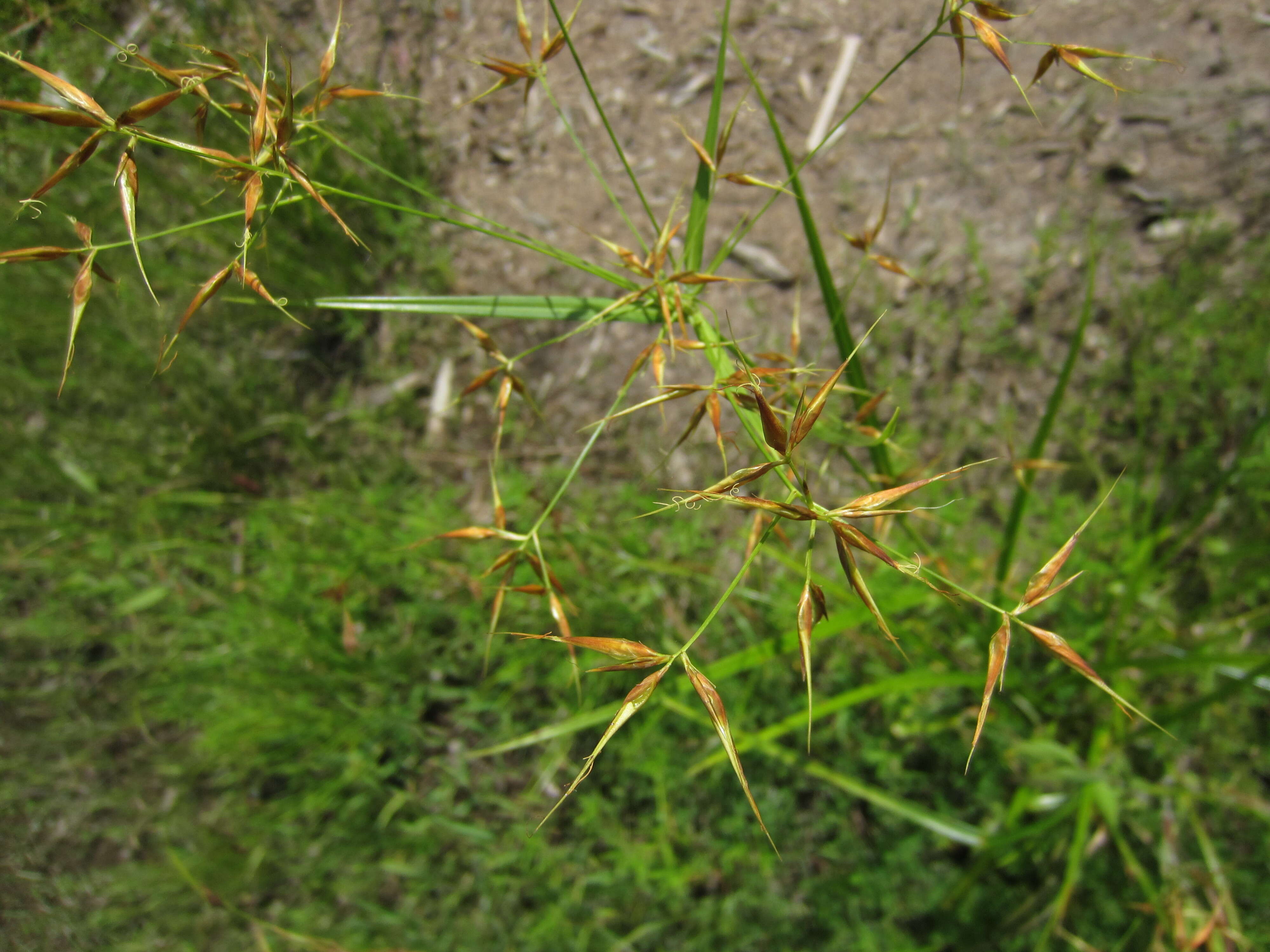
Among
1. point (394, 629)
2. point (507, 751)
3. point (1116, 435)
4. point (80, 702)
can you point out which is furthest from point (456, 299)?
point (80, 702)

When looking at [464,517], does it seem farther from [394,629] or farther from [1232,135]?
[1232,135]

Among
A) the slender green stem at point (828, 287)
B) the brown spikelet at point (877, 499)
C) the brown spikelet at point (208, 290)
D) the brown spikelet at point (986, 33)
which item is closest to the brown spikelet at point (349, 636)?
the brown spikelet at point (208, 290)

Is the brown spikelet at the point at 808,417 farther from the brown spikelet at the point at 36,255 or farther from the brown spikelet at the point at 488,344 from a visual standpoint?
the brown spikelet at the point at 36,255

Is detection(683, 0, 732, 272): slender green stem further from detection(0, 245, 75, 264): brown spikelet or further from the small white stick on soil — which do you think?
the small white stick on soil

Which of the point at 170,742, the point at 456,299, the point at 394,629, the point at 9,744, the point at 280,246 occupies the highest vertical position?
the point at 456,299

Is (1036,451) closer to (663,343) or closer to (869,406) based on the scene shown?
(869,406)

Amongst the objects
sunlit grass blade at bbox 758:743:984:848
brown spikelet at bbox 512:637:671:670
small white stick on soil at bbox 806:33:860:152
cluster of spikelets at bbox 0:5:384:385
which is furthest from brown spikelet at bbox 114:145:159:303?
small white stick on soil at bbox 806:33:860:152
